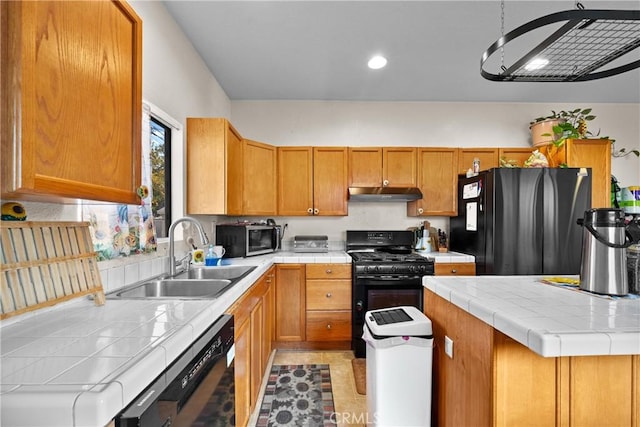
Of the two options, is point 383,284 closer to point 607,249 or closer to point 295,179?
point 295,179

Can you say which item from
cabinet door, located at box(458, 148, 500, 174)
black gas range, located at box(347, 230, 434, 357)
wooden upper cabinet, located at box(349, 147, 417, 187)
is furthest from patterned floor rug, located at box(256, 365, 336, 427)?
cabinet door, located at box(458, 148, 500, 174)

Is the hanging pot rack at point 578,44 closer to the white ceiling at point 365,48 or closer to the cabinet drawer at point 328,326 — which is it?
the white ceiling at point 365,48

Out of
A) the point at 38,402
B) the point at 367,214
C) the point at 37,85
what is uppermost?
the point at 37,85

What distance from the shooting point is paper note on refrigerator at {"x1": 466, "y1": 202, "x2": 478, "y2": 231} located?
287cm

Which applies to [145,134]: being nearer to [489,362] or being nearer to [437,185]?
[489,362]

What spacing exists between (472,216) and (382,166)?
3.40 feet

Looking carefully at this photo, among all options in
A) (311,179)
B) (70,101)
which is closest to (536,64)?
(70,101)

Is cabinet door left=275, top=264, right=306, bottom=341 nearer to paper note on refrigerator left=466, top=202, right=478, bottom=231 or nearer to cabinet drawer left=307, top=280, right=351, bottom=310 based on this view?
cabinet drawer left=307, top=280, right=351, bottom=310

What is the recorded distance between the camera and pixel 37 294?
941 mm

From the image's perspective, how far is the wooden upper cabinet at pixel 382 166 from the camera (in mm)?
3250

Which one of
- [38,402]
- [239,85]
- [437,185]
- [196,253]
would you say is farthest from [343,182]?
[38,402]

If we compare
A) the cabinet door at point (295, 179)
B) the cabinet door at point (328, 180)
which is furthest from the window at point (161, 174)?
the cabinet door at point (328, 180)

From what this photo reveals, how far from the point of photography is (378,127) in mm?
3535

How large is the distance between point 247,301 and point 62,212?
0.97 m
